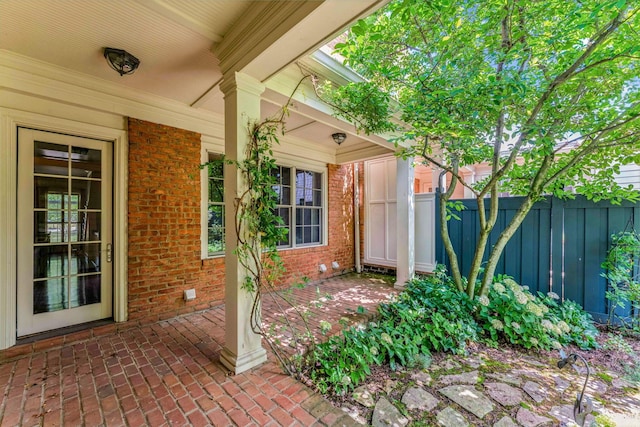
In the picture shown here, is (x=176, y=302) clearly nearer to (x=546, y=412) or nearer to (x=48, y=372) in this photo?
(x=48, y=372)

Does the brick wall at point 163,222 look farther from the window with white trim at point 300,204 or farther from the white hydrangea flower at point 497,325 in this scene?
the white hydrangea flower at point 497,325

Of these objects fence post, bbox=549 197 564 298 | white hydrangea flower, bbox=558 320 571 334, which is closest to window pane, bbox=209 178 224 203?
white hydrangea flower, bbox=558 320 571 334

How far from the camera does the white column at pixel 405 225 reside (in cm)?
481

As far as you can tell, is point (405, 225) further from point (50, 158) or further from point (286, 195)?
point (50, 158)

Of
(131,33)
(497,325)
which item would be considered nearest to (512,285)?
(497,325)

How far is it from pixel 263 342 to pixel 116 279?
1923mm

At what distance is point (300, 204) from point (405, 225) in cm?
211

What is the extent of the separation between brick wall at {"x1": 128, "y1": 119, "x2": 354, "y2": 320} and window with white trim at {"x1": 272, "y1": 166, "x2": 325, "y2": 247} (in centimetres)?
149

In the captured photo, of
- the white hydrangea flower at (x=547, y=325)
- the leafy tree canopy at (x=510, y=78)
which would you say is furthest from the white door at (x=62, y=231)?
the white hydrangea flower at (x=547, y=325)

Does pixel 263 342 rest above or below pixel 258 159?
below

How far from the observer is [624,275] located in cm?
323

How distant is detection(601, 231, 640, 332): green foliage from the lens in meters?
3.16

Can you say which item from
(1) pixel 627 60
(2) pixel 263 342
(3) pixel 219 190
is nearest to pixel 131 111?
(3) pixel 219 190

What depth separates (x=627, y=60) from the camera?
2.62 meters
